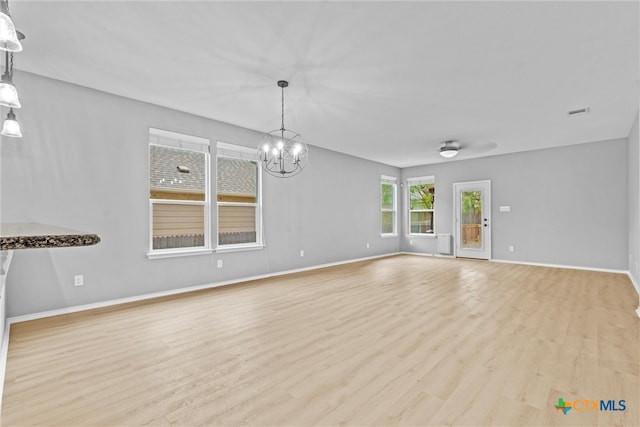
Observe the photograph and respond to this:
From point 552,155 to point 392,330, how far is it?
6.24 meters

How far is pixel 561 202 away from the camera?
22.1 feet

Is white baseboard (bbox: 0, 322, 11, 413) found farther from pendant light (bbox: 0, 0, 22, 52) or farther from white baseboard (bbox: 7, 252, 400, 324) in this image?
pendant light (bbox: 0, 0, 22, 52)

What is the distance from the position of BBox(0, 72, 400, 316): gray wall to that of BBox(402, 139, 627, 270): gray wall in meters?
5.85

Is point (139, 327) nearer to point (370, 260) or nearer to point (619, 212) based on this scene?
point (370, 260)

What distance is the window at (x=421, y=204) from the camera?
897 cm

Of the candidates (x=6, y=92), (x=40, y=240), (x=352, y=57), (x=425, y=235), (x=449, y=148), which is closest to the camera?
(x=40, y=240)

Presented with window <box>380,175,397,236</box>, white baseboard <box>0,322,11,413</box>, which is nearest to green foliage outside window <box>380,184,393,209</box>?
window <box>380,175,397,236</box>

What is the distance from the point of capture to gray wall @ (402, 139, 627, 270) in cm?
612

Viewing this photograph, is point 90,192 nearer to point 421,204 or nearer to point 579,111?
point 579,111

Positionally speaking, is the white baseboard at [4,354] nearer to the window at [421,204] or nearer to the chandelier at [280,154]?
the chandelier at [280,154]

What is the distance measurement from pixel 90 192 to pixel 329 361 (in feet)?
11.3

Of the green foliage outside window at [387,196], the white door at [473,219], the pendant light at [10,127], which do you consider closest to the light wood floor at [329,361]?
the pendant light at [10,127]

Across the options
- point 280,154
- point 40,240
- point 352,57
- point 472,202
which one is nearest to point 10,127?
point 40,240

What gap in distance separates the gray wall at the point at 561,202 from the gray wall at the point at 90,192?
19.2ft
